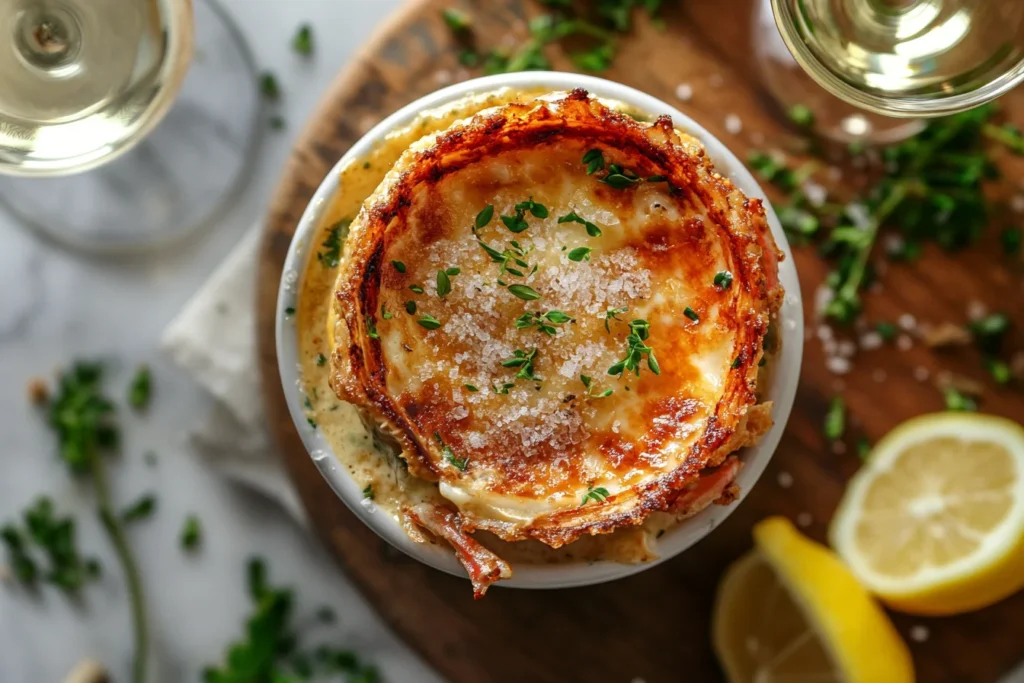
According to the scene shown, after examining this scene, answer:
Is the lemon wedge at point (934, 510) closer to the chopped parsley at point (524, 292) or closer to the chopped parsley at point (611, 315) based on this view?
the chopped parsley at point (611, 315)

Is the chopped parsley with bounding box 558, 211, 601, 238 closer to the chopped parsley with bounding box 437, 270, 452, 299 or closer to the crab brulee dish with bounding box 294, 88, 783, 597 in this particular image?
the crab brulee dish with bounding box 294, 88, 783, 597

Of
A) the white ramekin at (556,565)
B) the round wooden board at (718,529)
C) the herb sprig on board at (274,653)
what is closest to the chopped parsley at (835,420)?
the round wooden board at (718,529)

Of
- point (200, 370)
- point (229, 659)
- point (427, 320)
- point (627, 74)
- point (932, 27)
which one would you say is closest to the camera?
point (427, 320)

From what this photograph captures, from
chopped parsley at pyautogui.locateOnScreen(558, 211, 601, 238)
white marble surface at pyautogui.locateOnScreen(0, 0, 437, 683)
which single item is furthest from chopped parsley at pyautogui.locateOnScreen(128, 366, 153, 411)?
chopped parsley at pyautogui.locateOnScreen(558, 211, 601, 238)

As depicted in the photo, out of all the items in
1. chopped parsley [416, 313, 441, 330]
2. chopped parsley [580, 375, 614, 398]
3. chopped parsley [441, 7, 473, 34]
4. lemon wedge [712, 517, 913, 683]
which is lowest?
lemon wedge [712, 517, 913, 683]

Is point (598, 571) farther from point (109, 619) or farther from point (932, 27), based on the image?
point (109, 619)

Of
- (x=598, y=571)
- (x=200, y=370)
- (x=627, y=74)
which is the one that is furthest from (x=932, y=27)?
(x=200, y=370)

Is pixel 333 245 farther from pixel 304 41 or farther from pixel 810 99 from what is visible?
pixel 810 99
